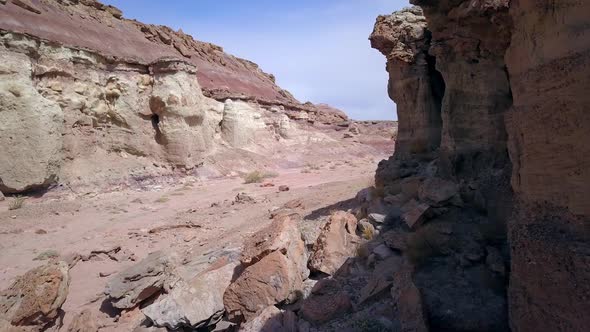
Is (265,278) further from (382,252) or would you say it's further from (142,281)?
(142,281)

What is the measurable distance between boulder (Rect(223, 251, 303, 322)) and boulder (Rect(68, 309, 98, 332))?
2074 millimetres

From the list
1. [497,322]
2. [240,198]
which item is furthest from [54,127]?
[497,322]

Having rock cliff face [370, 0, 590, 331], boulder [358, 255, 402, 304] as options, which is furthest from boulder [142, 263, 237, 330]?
rock cliff face [370, 0, 590, 331]

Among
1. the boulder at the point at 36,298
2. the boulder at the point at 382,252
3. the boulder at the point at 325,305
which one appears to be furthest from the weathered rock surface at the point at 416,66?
the boulder at the point at 36,298

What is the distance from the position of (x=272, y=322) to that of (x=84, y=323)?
2.98 meters

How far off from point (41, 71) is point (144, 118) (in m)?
4.26

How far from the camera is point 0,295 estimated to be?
5227 mm

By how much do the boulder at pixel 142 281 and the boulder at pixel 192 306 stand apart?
3.49ft

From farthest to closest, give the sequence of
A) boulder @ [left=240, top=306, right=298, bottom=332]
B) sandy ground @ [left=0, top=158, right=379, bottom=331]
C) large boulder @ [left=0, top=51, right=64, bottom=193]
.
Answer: large boulder @ [left=0, top=51, right=64, bottom=193] < sandy ground @ [left=0, top=158, right=379, bottom=331] < boulder @ [left=240, top=306, right=298, bottom=332]

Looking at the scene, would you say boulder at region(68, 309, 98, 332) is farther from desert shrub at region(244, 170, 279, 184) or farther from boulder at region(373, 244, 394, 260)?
desert shrub at region(244, 170, 279, 184)

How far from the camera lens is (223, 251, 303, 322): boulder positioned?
4.70 metres

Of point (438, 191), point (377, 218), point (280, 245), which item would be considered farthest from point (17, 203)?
point (438, 191)

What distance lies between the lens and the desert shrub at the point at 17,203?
11.3 metres

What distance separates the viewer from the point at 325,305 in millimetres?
4402
